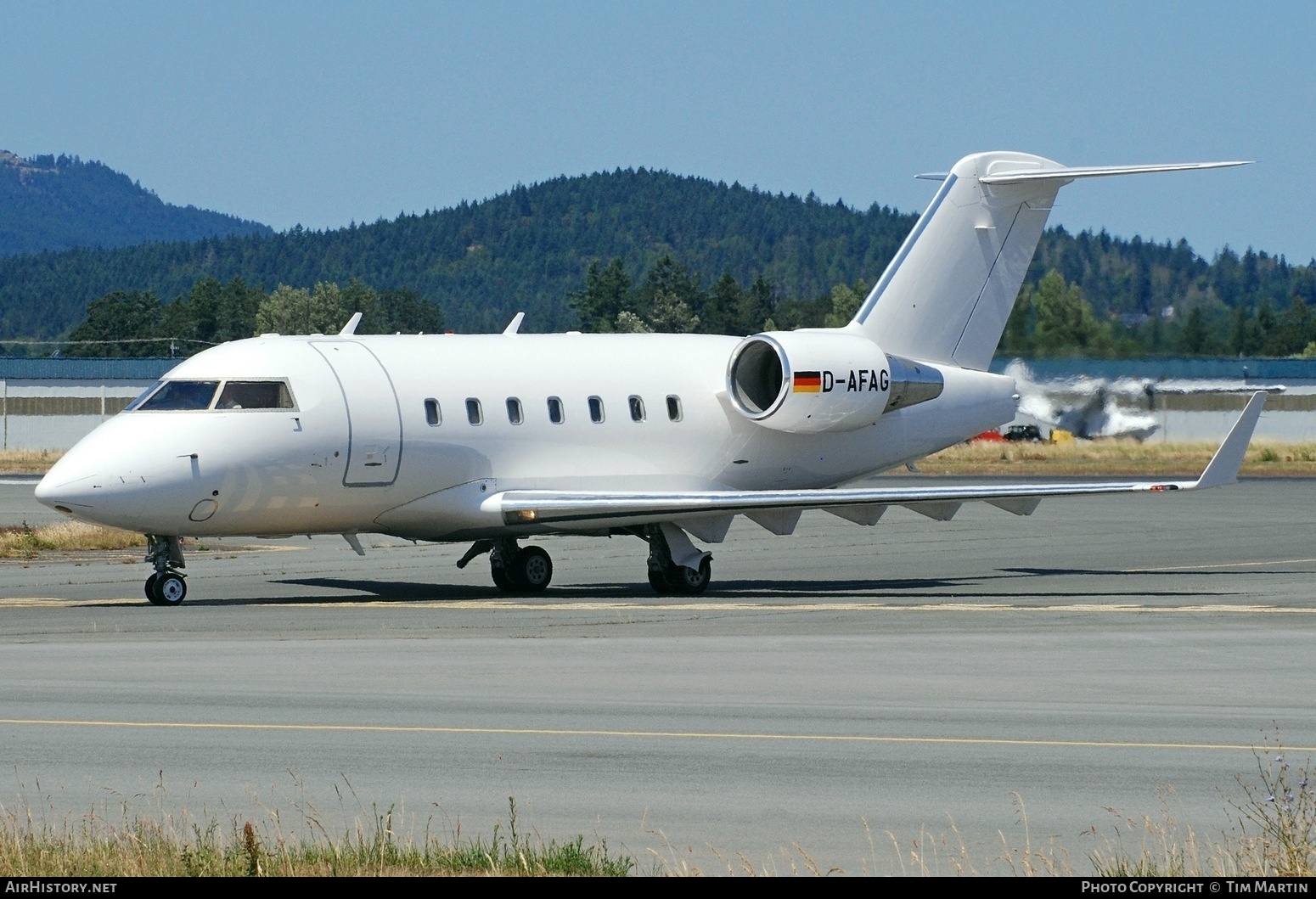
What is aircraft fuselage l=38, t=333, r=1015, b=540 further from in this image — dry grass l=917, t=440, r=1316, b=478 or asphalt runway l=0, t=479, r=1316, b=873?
dry grass l=917, t=440, r=1316, b=478

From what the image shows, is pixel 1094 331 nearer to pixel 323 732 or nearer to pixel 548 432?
pixel 548 432

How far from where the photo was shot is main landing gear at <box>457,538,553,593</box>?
85.9 ft

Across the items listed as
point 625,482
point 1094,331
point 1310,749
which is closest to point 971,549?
point 1094,331

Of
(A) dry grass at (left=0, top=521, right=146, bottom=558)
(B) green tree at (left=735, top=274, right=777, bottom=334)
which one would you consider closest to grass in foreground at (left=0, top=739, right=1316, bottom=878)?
(A) dry grass at (left=0, top=521, right=146, bottom=558)

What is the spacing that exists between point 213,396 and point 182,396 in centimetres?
39

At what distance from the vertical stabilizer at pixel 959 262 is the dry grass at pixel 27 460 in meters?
54.2

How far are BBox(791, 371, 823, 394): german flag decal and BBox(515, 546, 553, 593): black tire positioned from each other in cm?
434

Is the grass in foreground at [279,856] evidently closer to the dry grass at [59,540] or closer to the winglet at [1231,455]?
the winglet at [1231,455]

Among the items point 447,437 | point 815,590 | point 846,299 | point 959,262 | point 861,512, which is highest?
point 846,299

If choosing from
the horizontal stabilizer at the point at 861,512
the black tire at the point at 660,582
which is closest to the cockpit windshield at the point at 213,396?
the black tire at the point at 660,582

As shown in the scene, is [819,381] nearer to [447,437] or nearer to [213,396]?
[447,437]

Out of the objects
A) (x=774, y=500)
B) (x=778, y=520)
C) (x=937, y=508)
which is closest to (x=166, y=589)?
(x=774, y=500)

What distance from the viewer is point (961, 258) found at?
28.7 metres
